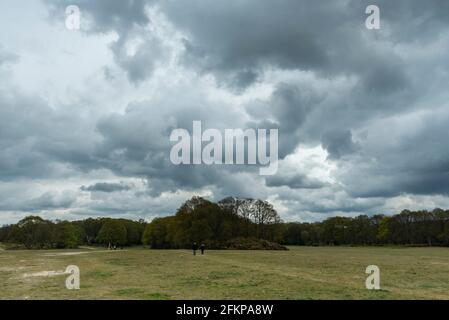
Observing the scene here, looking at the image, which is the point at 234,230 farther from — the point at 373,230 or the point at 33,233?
the point at 373,230

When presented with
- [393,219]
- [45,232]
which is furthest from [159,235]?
[393,219]

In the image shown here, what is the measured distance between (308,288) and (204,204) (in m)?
99.1

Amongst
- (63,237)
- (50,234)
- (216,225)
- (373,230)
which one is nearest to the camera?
(216,225)

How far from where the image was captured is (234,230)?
121 metres

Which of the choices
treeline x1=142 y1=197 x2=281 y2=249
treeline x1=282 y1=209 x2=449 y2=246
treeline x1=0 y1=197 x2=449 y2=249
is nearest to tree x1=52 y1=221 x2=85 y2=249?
treeline x1=0 y1=197 x2=449 y2=249

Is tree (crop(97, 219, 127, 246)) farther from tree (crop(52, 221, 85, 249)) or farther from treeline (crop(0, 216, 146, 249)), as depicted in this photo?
tree (crop(52, 221, 85, 249))

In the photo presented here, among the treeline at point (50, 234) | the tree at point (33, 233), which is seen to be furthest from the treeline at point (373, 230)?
the tree at point (33, 233)

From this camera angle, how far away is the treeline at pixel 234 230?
387 feet

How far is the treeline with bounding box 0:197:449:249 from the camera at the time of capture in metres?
118

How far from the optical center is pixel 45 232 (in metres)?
146

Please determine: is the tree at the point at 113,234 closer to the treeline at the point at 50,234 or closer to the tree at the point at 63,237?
the treeline at the point at 50,234

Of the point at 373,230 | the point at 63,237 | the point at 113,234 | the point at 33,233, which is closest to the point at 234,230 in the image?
the point at 113,234

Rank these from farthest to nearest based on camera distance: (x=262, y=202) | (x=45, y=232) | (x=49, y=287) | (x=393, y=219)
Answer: (x=393, y=219)
(x=45, y=232)
(x=262, y=202)
(x=49, y=287)
